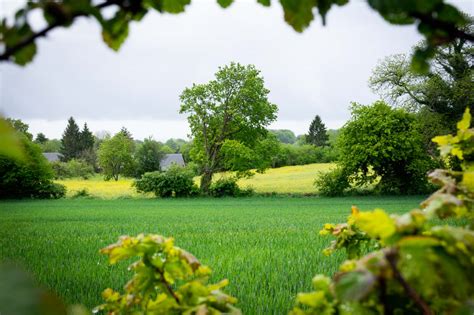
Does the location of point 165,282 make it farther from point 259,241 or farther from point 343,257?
point 259,241

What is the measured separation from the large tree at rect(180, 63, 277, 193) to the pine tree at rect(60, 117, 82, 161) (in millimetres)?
51904

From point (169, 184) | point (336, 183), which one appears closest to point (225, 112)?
point (169, 184)

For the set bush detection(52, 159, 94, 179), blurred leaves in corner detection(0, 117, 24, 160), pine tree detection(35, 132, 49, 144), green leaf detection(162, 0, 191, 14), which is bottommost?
blurred leaves in corner detection(0, 117, 24, 160)

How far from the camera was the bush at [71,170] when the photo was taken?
170ft

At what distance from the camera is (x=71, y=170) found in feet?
176

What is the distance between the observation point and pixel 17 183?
29.4 metres

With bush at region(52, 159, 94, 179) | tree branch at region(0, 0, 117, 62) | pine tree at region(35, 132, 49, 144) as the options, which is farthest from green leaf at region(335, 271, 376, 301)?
pine tree at region(35, 132, 49, 144)

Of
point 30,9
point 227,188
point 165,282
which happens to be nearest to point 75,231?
point 165,282

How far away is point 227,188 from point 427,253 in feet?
99.4

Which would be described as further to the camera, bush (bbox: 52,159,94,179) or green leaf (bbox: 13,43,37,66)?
bush (bbox: 52,159,94,179)

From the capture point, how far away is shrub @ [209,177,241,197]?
30.7 meters

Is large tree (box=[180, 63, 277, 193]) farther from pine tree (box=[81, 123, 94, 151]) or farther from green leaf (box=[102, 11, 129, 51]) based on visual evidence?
pine tree (box=[81, 123, 94, 151])

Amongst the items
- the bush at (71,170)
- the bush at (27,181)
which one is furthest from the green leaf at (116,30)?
the bush at (71,170)

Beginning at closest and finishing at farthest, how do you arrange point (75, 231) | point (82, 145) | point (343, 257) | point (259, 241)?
point (343, 257) < point (259, 241) < point (75, 231) < point (82, 145)
